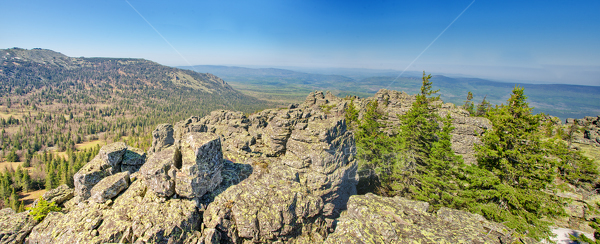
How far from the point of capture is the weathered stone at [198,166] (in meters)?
13.2

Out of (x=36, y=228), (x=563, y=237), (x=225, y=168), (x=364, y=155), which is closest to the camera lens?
(x=36, y=228)

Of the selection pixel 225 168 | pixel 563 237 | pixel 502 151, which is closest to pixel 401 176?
pixel 502 151

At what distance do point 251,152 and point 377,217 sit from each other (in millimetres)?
14903

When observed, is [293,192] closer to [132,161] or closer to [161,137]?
[132,161]

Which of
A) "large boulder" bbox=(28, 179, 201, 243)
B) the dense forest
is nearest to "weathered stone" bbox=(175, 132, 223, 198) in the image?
"large boulder" bbox=(28, 179, 201, 243)

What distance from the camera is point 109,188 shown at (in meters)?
14.0

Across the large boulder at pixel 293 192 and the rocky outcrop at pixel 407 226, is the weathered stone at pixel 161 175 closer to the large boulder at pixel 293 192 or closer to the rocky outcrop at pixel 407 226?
the large boulder at pixel 293 192

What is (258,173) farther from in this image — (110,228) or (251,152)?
(110,228)

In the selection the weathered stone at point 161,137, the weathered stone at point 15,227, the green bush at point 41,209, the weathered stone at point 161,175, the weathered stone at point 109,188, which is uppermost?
the weathered stone at point 161,175

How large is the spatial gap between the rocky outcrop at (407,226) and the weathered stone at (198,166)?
29.4ft

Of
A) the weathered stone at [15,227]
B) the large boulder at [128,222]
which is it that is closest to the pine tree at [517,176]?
the large boulder at [128,222]

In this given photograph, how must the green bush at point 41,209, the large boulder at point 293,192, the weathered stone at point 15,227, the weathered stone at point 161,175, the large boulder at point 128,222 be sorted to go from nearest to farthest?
the large boulder at point 128,222 → the large boulder at point 293,192 → the weathered stone at point 161,175 → the weathered stone at point 15,227 → the green bush at point 41,209

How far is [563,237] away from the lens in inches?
955

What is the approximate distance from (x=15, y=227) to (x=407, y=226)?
27.3m
